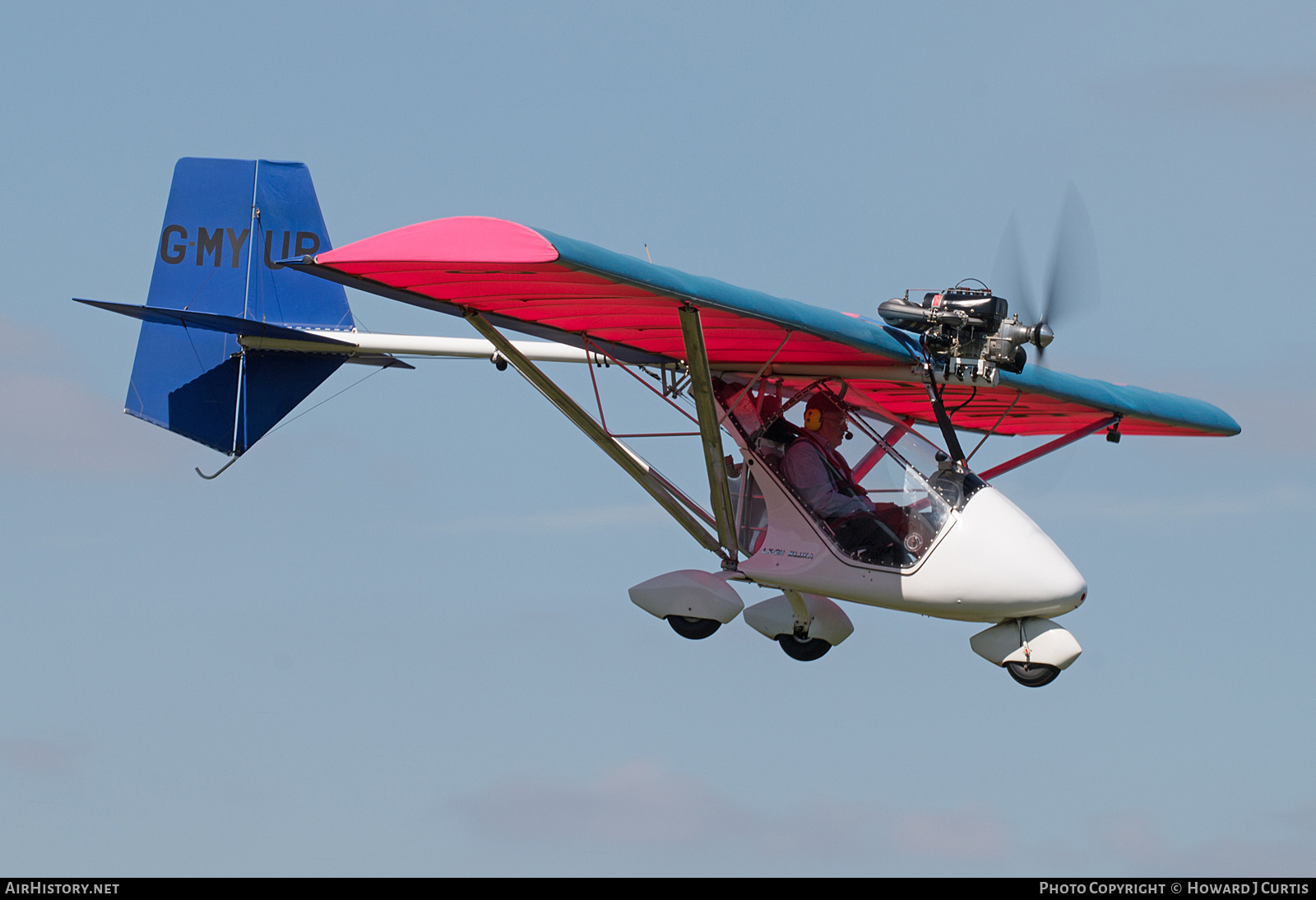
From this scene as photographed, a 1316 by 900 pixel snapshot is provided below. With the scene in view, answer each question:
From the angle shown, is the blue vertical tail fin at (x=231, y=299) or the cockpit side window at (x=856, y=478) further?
the blue vertical tail fin at (x=231, y=299)

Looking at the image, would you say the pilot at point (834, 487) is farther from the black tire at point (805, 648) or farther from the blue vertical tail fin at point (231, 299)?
the blue vertical tail fin at point (231, 299)

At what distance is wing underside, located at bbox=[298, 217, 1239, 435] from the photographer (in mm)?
13117

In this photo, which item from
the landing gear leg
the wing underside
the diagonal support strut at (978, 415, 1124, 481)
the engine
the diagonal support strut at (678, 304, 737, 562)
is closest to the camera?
the wing underside

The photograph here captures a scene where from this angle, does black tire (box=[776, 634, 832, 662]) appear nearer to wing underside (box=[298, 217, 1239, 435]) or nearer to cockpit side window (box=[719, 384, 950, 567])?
cockpit side window (box=[719, 384, 950, 567])

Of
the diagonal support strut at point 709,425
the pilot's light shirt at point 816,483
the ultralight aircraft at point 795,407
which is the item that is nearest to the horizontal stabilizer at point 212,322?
the ultralight aircraft at point 795,407

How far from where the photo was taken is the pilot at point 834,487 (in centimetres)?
1529

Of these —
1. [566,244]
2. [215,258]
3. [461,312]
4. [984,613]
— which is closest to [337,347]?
[215,258]

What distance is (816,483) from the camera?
15734 mm

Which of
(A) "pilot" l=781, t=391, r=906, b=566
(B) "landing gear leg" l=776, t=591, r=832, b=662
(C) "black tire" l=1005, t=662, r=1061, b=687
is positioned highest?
(A) "pilot" l=781, t=391, r=906, b=566

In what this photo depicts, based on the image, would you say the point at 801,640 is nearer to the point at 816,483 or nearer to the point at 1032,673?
the point at 816,483

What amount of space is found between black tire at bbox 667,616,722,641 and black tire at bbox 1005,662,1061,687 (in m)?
2.59

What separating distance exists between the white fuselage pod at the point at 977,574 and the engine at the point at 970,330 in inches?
44.5

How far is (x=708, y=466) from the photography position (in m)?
15.9

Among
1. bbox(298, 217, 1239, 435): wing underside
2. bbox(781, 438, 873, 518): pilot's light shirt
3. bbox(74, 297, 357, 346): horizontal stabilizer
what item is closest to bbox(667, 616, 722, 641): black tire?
bbox(781, 438, 873, 518): pilot's light shirt
